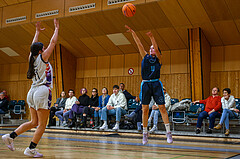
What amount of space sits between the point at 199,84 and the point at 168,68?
1.93m

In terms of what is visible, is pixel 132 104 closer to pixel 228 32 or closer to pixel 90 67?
pixel 228 32

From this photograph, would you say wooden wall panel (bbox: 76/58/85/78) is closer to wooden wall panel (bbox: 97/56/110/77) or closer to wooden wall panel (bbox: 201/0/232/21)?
wooden wall panel (bbox: 97/56/110/77)

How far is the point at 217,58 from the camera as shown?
10.5 meters

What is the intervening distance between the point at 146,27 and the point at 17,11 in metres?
5.33

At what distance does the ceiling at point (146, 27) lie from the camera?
8703 mm

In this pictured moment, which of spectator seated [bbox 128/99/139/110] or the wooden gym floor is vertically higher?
spectator seated [bbox 128/99/139/110]

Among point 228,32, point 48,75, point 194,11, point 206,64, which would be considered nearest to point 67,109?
point 206,64

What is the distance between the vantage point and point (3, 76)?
15352 millimetres

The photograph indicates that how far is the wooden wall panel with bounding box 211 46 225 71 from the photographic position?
34.1ft

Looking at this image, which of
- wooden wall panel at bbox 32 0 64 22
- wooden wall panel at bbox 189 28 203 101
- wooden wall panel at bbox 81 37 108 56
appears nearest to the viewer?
wooden wall panel at bbox 189 28 203 101

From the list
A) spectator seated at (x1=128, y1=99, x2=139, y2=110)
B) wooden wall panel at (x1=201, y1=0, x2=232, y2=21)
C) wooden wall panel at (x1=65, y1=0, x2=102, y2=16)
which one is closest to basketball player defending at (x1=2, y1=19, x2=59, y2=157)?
spectator seated at (x1=128, y1=99, x2=139, y2=110)

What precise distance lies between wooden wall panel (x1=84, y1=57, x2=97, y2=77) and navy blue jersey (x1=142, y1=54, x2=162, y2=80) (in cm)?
819

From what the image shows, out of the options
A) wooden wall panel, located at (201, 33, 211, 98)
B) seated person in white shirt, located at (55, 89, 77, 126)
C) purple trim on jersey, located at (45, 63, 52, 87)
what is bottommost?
seated person in white shirt, located at (55, 89, 77, 126)

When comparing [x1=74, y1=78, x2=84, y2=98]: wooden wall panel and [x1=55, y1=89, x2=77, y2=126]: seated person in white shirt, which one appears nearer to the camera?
[x1=55, y1=89, x2=77, y2=126]: seated person in white shirt
